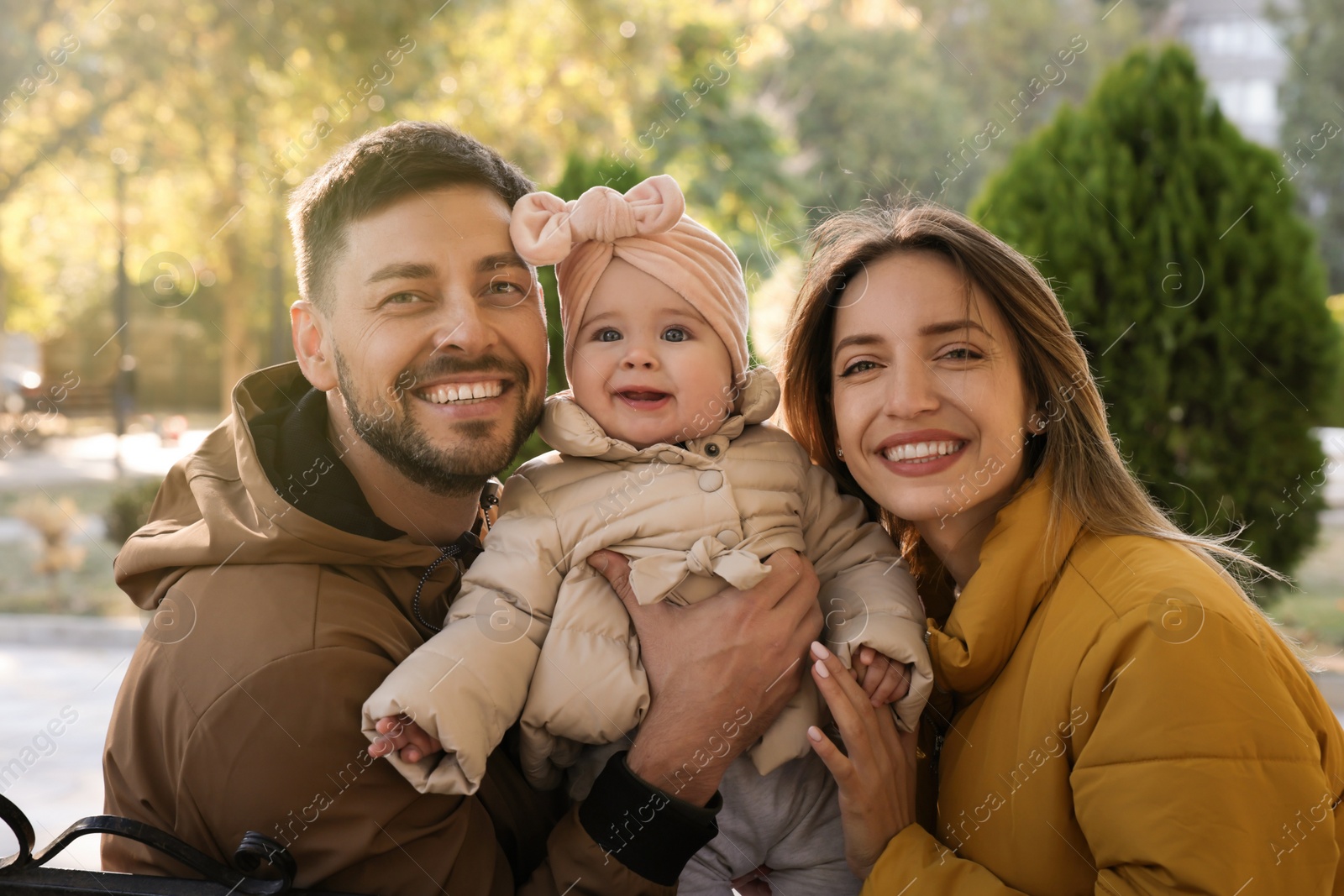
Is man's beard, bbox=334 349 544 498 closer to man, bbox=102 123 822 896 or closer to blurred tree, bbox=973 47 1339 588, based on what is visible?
man, bbox=102 123 822 896

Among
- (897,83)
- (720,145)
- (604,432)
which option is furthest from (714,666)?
(897,83)

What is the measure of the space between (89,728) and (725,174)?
11801 millimetres

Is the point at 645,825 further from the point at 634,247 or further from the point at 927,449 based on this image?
the point at 634,247

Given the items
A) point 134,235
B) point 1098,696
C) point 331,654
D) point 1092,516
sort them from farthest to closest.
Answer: point 134,235
point 1092,516
point 331,654
point 1098,696

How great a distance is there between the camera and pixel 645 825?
189 cm

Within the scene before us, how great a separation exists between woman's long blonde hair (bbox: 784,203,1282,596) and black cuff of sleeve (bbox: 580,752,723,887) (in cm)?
87

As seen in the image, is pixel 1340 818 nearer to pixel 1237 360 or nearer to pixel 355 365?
pixel 355 365

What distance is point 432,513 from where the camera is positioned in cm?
229

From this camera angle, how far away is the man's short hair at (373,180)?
216cm

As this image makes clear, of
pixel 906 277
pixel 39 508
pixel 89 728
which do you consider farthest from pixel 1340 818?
pixel 39 508

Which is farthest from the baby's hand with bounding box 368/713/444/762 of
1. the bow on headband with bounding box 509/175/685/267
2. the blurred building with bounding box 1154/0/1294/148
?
the blurred building with bounding box 1154/0/1294/148

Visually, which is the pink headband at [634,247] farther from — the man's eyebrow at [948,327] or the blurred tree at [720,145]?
the blurred tree at [720,145]

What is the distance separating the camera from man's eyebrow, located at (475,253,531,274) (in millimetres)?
2176

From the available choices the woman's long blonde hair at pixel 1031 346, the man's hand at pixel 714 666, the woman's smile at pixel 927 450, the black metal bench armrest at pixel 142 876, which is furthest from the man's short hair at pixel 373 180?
the black metal bench armrest at pixel 142 876
